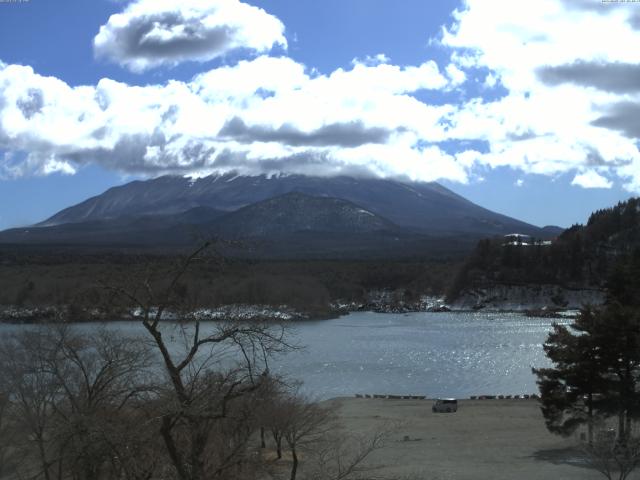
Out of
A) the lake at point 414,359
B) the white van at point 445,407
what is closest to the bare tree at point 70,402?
the lake at point 414,359

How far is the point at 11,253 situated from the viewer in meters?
167

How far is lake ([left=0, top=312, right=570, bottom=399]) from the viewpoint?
173 feet

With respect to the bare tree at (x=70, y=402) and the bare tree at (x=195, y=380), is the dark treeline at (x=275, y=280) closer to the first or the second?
the bare tree at (x=70, y=402)

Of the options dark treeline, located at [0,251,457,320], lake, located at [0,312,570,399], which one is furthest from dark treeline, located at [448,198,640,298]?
lake, located at [0,312,570,399]

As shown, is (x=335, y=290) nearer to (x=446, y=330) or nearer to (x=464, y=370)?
(x=446, y=330)

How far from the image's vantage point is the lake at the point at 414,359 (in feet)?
173

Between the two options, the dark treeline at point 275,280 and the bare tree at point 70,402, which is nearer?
the bare tree at point 70,402

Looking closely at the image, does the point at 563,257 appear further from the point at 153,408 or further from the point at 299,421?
the point at 153,408

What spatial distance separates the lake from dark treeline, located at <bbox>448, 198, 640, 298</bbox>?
47058 mm

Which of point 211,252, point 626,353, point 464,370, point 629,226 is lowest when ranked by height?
point 464,370

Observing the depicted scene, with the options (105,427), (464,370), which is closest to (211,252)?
(105,427)

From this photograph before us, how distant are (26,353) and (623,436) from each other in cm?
1810

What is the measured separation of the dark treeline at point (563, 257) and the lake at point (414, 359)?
4706cm

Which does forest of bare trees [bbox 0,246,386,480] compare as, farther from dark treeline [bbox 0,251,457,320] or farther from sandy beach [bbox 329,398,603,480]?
dark treeline [bbox 0,251,457,320]
